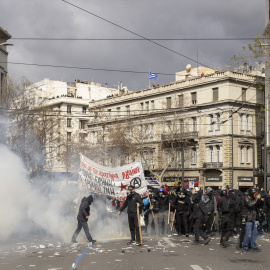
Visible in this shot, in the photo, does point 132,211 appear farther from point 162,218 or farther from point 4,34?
point 4,34

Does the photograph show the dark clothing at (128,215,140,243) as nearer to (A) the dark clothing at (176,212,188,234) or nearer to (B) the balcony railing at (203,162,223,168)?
(A) the dark clothing at (176,212,188,234)

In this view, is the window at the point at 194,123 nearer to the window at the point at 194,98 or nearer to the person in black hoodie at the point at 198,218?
the window at the point at 194,98

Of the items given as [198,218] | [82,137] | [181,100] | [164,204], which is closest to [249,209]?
[198,218]

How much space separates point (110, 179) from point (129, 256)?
600 centimetres

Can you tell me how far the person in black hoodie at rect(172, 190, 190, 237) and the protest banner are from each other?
1141 millimetres

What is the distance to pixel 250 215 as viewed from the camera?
13000 millimetres

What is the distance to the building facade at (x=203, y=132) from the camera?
2184 inches

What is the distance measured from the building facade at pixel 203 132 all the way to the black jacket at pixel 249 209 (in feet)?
132

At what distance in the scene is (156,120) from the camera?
62.0m

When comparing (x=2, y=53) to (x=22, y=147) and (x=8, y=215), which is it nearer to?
(x=22, y=147)

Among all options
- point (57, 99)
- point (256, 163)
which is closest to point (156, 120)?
point (256, 163)

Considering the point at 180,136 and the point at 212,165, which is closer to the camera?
the point at 212,165

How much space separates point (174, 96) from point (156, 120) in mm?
3631

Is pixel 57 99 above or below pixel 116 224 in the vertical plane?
above
